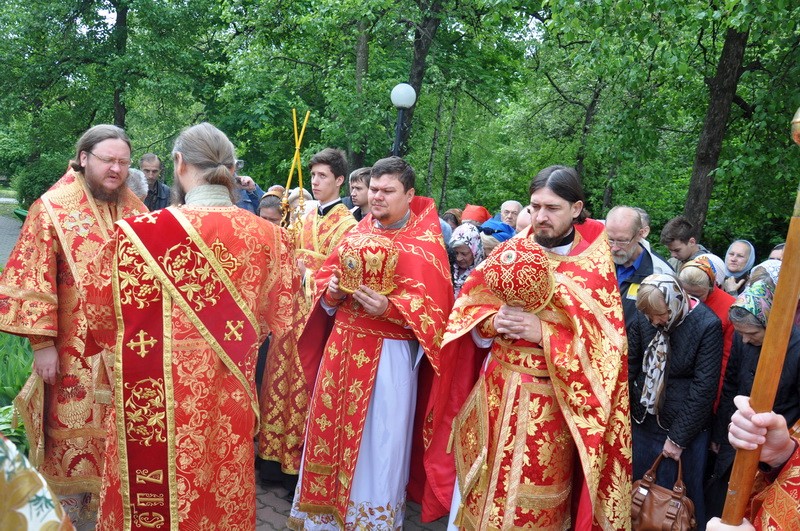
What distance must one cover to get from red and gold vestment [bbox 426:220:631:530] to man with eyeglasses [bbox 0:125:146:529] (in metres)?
2.03

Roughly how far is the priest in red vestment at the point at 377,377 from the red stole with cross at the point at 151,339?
1.13 meters

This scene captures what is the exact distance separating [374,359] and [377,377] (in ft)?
0.36

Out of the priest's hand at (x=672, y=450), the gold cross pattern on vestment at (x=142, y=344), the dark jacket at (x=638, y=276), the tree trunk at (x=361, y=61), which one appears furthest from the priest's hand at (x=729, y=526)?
the tree trunk at (x=361, y=61)

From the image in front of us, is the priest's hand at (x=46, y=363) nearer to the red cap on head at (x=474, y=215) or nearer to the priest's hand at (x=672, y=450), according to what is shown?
the priest's hand at (x=672, y=450)

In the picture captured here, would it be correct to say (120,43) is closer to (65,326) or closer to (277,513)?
(65,326)

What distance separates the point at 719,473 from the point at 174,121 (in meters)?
17.6

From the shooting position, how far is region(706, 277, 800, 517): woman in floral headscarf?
11.4 feet

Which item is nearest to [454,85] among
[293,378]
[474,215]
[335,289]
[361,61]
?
[361,61]

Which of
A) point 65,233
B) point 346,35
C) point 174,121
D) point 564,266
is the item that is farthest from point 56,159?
point 564,266

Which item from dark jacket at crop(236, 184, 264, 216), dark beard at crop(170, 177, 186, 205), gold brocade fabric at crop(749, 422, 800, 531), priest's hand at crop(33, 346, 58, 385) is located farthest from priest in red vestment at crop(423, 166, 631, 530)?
dark jacket at crop(236, 184, 264, 216)

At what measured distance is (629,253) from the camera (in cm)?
473

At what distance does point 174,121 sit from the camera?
61.1 feet

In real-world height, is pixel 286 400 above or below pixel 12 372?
above

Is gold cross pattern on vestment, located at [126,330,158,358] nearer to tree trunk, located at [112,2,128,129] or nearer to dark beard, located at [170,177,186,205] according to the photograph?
dark beard, located at [170,177,186,205]
